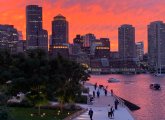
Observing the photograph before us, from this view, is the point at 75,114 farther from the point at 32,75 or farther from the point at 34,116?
the point at 32,75

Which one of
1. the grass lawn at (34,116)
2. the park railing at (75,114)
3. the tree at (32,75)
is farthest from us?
the park railing at (75,114)

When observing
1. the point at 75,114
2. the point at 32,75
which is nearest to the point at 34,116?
the point at 32,75

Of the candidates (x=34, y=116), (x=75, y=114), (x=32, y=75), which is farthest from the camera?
(x=75, y=114)

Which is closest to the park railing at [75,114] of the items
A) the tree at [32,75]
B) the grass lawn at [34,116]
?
the grass lawn at [34,116]

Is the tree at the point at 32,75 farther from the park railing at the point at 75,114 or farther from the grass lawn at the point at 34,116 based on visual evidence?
the park railing at the point at 75,114

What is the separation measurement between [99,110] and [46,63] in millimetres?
12902

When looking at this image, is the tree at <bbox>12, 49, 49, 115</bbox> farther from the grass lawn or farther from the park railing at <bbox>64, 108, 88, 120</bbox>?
the park railing at <bbox>64, 108, 88, 120</bbox>

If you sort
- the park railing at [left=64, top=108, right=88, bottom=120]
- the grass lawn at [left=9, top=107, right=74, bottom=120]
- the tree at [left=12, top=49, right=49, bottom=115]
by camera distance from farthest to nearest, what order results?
the park railing at [left=64, top=108, right=88, bottom=120] → the tree at [left=12, top=49, right=49, bottom=115] → the grass lawn at [left=9, top=107, right=74, bottom=120]

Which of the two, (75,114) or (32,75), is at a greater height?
(32,75)

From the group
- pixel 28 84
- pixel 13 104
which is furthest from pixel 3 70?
pixel 28 84

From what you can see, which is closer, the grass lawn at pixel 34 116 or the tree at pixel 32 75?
the grass lawn at pixel 34 116

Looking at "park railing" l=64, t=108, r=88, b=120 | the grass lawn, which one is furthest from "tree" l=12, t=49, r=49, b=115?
"park railing" l=64, t=108, r=88, b=120

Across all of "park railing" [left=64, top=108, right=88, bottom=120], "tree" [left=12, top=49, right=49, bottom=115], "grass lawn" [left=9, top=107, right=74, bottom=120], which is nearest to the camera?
"grass lawn" [left=9, top=107, right=74, bottom=120]

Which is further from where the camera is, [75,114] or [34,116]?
[75,114]
